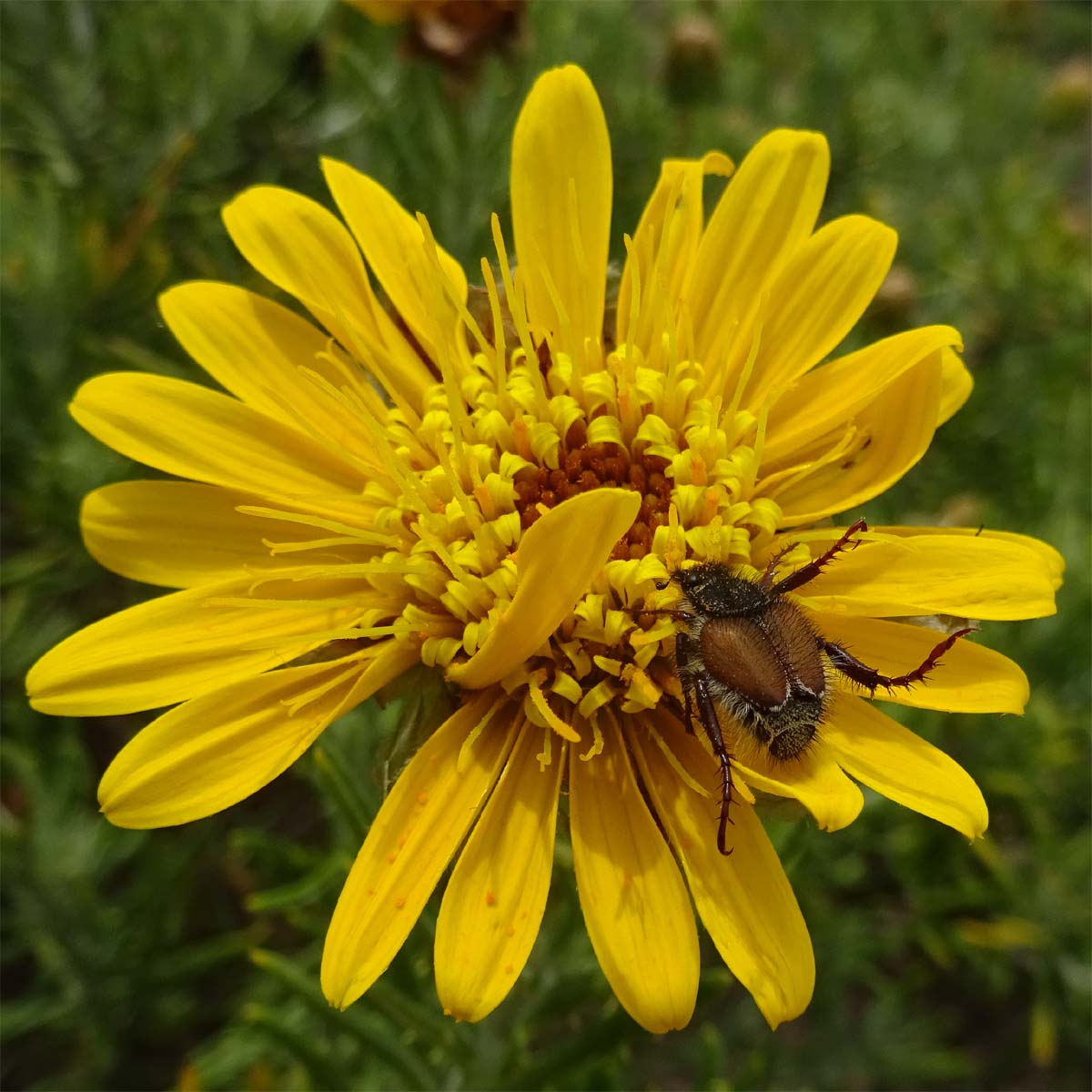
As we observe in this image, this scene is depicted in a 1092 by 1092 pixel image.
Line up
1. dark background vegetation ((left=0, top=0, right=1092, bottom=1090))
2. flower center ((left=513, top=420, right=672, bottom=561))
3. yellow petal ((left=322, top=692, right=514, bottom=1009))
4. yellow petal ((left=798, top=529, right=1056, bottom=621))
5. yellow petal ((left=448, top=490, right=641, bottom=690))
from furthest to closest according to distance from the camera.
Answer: dark background vegetation ((left=0, top=0, right=1092, bottom=1090))
flower center ((left=513, top=420, right=672, bottom=561))
yellow petal ((left=798, top=529, right=1056, bottom=621))
yellow petal ((left=322, top=692, right=514, bottom=1009))
yellow petal ((left=448, top=490, right=641, bottom=690))

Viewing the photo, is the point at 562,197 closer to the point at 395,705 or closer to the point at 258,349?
the point at 258,349

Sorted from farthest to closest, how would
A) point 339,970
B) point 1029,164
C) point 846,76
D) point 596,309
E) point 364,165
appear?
point 1029,164
point 846,76
point 364,165
point 596,309
point 339,970

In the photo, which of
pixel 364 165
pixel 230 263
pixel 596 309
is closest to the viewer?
pixel 596 309

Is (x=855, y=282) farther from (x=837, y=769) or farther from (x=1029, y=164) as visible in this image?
(x=1029, y=164)

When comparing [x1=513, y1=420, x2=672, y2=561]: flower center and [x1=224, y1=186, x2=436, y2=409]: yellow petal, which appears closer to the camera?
[x1=513, y1=420, x2=672, y2=561]: flower center

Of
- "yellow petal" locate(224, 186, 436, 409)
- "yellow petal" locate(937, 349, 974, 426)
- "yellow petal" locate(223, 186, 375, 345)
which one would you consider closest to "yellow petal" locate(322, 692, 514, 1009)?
"yellow petal" locate(224, 186, 436, 409)

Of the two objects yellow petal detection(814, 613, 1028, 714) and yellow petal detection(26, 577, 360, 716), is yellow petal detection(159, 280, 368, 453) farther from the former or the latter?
yellow petal detection(814, 613, 1028, 714)

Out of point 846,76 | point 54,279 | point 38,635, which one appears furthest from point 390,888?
point 846,76
